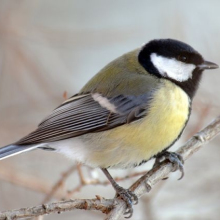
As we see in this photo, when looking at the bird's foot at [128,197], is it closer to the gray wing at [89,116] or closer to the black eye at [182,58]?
the gray wing at [89,116]

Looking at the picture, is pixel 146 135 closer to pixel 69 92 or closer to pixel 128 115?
pixel 128 115

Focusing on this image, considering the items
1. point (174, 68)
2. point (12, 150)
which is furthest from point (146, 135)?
point (12, 150)

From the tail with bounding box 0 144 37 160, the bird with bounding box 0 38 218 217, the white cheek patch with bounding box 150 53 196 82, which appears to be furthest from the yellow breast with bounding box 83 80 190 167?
the tail with bounding box 0 144 37 160

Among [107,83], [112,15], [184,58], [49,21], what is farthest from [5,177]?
[112,15]

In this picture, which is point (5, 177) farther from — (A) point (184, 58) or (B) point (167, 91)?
(A) point (184, 58)

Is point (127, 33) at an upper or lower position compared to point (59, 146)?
upper

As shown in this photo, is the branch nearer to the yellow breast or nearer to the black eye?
the yellow breast
